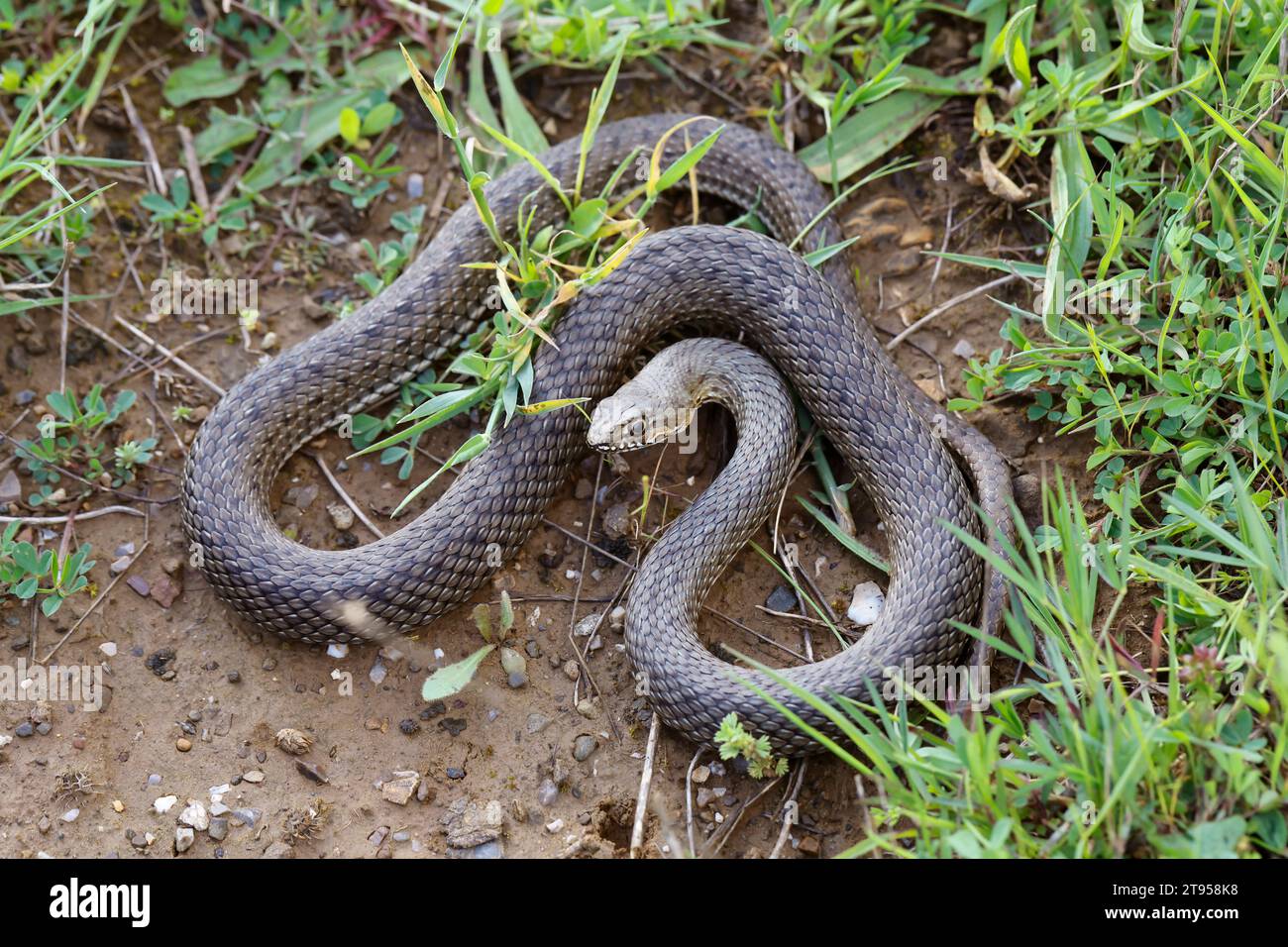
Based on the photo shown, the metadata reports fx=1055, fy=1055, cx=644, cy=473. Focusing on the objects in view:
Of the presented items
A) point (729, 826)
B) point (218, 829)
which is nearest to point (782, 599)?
point (729, 826)

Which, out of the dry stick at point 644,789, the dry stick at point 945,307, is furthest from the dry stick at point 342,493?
the dry stick at point 945,307

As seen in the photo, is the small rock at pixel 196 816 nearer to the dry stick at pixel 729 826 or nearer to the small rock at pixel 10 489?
the small rock at pixel 10 489

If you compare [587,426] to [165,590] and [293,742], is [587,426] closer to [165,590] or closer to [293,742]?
[293,742]

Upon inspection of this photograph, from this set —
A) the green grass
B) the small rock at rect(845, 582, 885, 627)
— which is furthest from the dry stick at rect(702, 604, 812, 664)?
the green grass

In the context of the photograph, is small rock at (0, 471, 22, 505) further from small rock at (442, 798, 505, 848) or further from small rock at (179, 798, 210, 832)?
small rock at (442, 798, 505, 848)

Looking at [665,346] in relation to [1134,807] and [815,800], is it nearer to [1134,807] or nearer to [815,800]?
[815,800]
